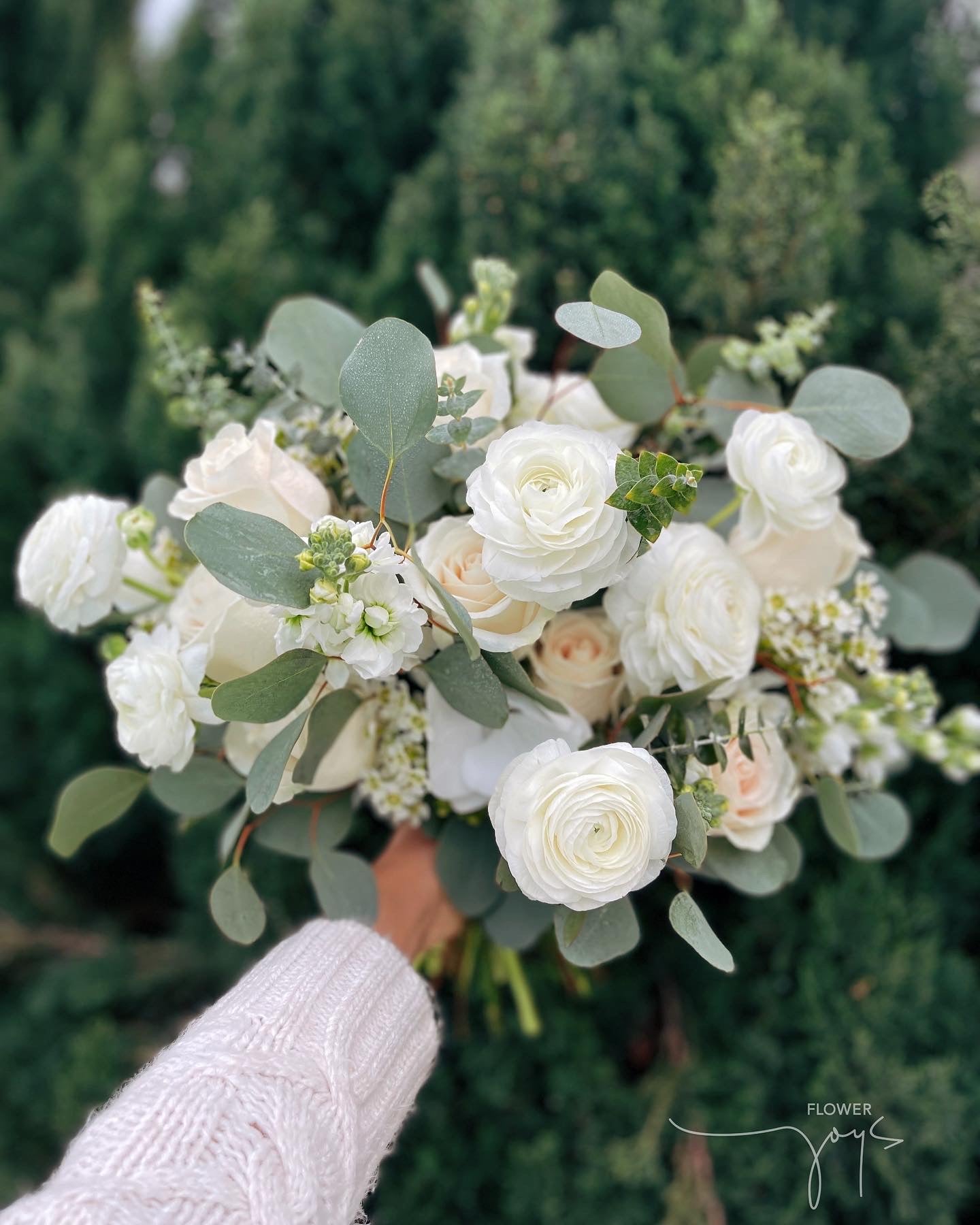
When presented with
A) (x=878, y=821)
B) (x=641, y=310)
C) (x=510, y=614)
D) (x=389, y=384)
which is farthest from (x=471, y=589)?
(x=878, y=821)

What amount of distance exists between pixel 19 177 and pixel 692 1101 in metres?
1.70

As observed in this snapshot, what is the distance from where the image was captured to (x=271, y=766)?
1.85ft

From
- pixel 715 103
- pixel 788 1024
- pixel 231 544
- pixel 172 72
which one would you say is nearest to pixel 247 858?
pixel 788 1024

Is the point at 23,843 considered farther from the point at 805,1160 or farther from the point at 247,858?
the point at 805,1160

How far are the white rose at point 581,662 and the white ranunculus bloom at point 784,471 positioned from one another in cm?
14

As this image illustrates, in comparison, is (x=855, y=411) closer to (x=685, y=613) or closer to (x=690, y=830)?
(x=685, y=613)

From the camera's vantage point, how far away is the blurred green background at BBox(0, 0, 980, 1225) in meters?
0.96

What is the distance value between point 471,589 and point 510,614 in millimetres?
34

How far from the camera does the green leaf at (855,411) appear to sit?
25.6 inches

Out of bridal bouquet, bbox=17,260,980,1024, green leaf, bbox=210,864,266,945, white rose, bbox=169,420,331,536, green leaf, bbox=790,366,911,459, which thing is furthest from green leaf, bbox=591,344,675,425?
green leaf, bbox=210,864,266,945

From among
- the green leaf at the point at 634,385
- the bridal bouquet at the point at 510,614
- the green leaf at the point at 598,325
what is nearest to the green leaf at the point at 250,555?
the bridal bouquet at the point at 510,614

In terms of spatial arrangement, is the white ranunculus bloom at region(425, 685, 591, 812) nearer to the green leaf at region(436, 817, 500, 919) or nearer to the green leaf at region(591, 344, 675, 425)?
the green leaf at region(436, 817, 500, 919)

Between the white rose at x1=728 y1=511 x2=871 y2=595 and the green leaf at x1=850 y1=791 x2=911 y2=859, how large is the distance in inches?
8.5

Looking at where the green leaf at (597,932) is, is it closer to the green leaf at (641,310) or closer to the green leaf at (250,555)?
the green leaf at (250,555)
